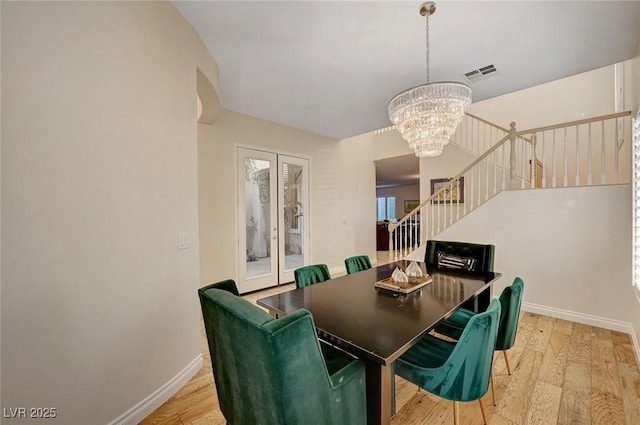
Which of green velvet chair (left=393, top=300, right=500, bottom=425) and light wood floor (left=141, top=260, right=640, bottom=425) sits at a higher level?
green velvet chair (left=393, top=300, right=500, bottom=425)

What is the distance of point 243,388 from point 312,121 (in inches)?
155

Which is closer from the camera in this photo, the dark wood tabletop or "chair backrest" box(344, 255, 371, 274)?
the dark wood tabletop

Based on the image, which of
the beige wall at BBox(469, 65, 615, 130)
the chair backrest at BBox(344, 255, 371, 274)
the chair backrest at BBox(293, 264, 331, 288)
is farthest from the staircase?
the chair backrest at BBox(293, 264, 331, 288)

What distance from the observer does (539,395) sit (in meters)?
1.81

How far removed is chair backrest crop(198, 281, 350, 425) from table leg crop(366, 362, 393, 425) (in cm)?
23

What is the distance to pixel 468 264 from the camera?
251 centimetres

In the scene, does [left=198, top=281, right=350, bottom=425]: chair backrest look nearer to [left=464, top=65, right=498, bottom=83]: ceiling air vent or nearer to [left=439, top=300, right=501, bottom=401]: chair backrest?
[left=439, top=300, right=501, bottom=401]: chair backrest

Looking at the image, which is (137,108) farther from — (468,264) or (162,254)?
(468,264)

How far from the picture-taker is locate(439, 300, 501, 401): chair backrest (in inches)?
47.3

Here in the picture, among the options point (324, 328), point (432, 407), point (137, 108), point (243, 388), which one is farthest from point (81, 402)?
point (432, 407)

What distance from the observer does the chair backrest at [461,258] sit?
248cm

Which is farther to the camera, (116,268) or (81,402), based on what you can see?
(116,268)

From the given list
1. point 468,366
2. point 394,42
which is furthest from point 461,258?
point 394,42

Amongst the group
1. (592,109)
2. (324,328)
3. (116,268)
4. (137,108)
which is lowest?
(324,328)
